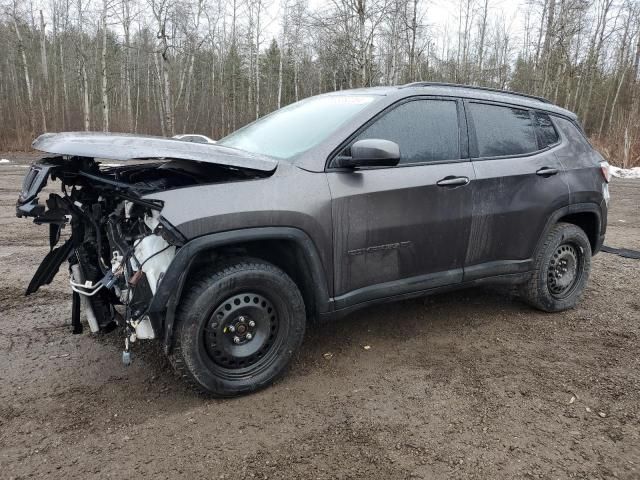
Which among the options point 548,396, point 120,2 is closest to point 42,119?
point 120,2

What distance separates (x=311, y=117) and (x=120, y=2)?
26191 millimetres

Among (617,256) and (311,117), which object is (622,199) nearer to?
(617,256)

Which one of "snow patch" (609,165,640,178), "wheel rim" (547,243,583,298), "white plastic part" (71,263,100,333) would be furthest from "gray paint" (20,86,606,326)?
"snow patch" (609,165,640,178)

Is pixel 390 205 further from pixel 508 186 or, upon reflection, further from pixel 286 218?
pixel 508 186

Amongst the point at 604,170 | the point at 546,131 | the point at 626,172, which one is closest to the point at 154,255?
the point at 546,131

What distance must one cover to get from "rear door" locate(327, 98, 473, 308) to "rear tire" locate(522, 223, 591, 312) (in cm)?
98

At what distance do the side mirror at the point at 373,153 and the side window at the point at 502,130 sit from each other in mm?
1107

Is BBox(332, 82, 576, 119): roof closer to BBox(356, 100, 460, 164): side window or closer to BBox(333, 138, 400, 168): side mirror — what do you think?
BBox(356, 100, 460, 164): side window

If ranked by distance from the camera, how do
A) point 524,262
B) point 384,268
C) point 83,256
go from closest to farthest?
1. point 83,256
2. point 384,268
3. point 524,262

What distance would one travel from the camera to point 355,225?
3.10 m

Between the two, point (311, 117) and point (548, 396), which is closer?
point (548, 396)

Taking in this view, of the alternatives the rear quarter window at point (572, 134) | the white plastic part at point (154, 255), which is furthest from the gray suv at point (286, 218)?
the rear quarter window at point (572, 134)

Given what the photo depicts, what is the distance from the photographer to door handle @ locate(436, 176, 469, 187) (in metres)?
3.44

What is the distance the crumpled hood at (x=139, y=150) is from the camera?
2547 mm
